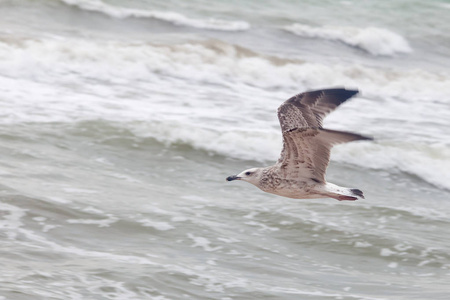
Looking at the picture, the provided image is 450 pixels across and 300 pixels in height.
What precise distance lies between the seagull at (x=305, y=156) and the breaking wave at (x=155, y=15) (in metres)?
10.4

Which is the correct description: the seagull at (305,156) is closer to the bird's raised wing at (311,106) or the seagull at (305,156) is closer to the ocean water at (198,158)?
the bird's raised wing at (311,106)

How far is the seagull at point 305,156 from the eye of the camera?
492cm

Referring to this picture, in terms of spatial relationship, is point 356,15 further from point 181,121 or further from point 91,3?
point 181,121

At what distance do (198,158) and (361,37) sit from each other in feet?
30.2

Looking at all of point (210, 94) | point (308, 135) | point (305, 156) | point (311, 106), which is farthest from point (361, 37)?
point (308, 135)

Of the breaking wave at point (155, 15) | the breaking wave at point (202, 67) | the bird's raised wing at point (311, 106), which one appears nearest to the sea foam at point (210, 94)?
the breaking wave at point (202, 67)

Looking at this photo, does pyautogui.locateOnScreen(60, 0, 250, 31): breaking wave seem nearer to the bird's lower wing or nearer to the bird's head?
the bird's head

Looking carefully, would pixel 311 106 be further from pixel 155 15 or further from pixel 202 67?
pixel 155 15

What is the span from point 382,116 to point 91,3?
23.5 ft

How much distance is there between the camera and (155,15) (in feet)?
51.8

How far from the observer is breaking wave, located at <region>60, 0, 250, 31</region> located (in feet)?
50.8

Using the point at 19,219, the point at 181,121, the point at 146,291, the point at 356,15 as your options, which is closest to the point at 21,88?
the point at 181,121

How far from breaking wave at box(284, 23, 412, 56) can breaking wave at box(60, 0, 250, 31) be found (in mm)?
1331

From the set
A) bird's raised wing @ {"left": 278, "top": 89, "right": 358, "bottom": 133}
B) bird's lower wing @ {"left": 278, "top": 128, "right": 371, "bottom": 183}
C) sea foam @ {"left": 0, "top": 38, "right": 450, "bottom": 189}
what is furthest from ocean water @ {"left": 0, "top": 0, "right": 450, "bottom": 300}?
bird's raised wing @ {"left": 278, "top": 89, "right": 358, "bottom": 133}
